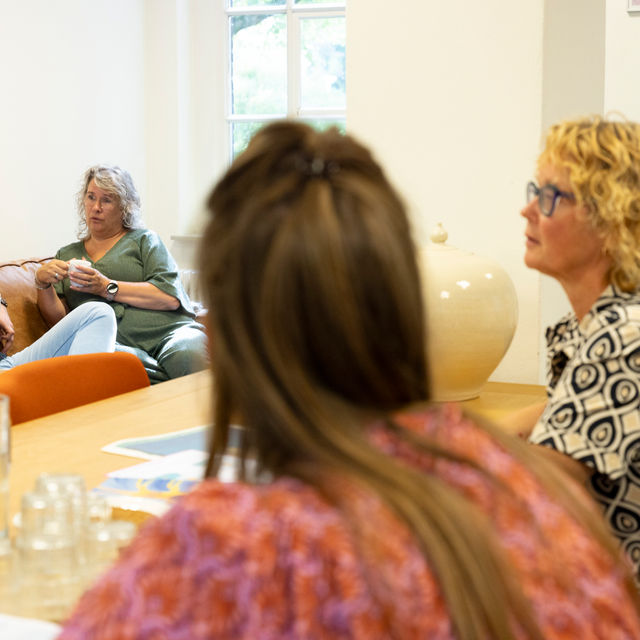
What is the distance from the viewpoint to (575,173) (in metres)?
1.33

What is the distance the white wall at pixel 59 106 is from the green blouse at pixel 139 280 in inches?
23.5

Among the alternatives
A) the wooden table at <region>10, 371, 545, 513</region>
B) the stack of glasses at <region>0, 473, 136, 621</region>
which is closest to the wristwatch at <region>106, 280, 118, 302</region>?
the wooden table at <region>10, 371, 545, 513</region>

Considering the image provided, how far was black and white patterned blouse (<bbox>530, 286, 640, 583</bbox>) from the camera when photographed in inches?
46.3

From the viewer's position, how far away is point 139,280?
13.4 feet

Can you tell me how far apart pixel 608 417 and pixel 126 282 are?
311cm

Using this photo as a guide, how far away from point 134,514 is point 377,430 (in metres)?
0.66

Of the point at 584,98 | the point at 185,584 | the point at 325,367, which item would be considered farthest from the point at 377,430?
the point at 584,98

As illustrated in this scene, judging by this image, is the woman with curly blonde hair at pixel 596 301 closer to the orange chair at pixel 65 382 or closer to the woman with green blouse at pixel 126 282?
the orange chair at pixel 65 382

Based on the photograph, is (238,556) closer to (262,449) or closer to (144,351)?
(262,449)

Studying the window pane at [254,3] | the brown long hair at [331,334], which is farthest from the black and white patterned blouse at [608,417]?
the window pane at [254,3]

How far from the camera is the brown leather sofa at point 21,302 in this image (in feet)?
12.7

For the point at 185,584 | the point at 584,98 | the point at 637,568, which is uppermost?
the point at 584,98

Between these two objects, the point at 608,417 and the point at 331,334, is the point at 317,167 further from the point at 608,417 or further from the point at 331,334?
the point at 608,417

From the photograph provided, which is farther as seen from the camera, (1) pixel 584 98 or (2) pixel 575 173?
(1) pixel 584 98
